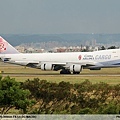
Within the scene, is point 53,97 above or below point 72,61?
below

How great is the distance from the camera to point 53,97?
112 feet

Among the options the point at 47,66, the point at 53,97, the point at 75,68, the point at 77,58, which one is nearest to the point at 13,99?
the point at 53,97

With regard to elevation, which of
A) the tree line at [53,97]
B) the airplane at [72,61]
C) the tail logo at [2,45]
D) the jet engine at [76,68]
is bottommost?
the tree line at [53,97]

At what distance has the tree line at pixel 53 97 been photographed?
2731cm

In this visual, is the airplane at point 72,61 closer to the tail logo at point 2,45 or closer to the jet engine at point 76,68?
the jet engine at point 76,68

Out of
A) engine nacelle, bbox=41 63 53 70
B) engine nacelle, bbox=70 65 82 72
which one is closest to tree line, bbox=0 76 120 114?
engine nacelle, bbox=70 65 82 72

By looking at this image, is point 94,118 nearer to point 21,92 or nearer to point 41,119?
point 41,119

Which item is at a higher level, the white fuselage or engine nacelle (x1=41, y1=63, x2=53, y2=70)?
the white fuselage

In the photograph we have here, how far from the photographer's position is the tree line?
2731cm

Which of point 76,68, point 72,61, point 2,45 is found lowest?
point 76,68

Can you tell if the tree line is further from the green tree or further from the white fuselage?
the white fuselage

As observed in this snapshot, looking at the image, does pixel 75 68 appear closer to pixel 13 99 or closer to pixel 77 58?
pixel 77 58

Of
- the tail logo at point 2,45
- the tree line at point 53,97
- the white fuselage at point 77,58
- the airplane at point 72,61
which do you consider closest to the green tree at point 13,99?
the tree line at point 53,97

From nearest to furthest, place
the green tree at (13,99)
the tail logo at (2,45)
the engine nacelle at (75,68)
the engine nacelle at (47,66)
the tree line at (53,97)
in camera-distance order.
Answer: the green tree at (13,99) → the tree line at (53,97) → the engine nacelle at (75,68) → the engine nacelle at (47,66) → the tail logo at (2,45)
